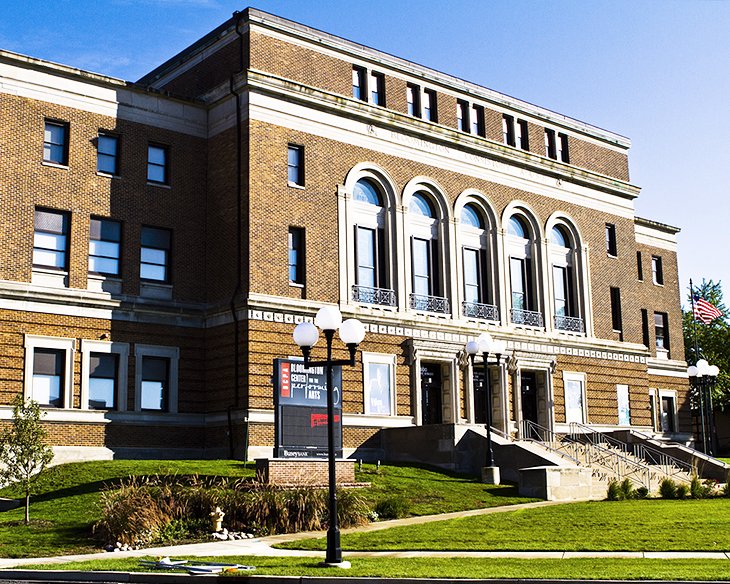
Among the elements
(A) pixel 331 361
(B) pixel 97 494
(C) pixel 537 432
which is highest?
(A) pixel 331 361

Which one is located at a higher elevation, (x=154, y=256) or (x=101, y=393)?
(x=154, y=256)

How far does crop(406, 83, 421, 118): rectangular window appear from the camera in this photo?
41.2 m

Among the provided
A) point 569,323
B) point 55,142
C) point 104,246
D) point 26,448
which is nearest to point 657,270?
point 569,323

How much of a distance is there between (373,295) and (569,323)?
11.9 metres

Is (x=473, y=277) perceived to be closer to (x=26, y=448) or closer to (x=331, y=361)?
(x=26, y=448)

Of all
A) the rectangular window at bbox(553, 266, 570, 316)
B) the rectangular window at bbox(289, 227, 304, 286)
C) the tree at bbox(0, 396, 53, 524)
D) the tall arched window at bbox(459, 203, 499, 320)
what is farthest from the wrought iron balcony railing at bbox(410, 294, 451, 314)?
the tree at bbox(0, 396, 53, 524)

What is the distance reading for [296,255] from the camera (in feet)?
119

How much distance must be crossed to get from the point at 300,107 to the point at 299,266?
5951 mm

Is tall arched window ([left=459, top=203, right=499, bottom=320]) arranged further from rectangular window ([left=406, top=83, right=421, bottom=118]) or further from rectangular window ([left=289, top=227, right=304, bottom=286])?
rectangular window ([left=289, top=227, right=304, bottom=286])

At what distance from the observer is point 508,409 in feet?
135

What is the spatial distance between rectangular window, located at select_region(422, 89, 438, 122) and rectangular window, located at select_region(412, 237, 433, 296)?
5.33m

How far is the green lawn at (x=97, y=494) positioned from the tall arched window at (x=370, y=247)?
7391 millimetres

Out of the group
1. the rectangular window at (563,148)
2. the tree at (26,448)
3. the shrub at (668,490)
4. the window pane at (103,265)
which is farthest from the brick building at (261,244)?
the shrub at (668,490)

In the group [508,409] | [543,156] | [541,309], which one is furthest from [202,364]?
[543,156]
